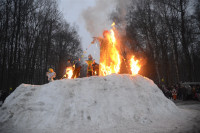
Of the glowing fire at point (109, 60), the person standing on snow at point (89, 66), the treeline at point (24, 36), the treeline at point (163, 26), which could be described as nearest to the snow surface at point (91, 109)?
the person standing on snow at point (89, 66)

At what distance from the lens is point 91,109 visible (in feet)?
19.3

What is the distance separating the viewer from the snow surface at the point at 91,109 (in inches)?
204

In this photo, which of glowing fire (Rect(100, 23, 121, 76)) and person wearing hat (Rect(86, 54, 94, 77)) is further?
glowing fire (Rect(100, 23, 121, 76))

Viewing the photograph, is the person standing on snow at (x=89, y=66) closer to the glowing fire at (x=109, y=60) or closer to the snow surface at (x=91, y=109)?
the glowing fire at (x=109, y=60)

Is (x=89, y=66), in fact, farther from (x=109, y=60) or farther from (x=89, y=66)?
(x=109, y=60)

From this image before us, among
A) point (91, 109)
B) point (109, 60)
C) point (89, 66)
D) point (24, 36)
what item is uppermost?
point (24, 36)

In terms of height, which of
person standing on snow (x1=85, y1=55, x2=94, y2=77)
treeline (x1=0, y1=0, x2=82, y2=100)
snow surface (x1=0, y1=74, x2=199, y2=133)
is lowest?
snow surface (x1=0, y1=74, x2=199, y2=133)

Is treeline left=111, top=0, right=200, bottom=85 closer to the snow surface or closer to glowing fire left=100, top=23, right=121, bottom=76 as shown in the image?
glowing fire left=100, top=23, right=121, bottom=76

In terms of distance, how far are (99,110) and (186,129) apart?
3.04m

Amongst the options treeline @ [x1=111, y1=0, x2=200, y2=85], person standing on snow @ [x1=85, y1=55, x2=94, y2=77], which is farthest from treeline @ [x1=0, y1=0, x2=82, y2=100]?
treeline @ [x1=111, y1=0, x2=200, y2=85]

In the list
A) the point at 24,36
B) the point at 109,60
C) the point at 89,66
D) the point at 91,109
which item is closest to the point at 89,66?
the point at 89,66

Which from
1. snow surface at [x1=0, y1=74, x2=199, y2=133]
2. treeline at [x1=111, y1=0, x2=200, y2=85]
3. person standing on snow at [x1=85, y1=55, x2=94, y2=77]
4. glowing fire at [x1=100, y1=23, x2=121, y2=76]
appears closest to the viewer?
snow surface at [x1=0, y1=74, x2=199, y2=133]

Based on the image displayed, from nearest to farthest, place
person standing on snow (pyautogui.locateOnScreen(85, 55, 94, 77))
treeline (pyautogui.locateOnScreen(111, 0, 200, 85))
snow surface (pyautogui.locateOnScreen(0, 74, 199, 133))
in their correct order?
snow surface (pyautogui.locateOnScreen(0, 74, 199, 133)) < person standing on snow (pyautogui.locateOnScreen(85, 55, 94, 77)) < treeline (pyautogui.locateOnScreen(111, 0, 200, 85))

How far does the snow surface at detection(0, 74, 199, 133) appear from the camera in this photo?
519 centimetres
